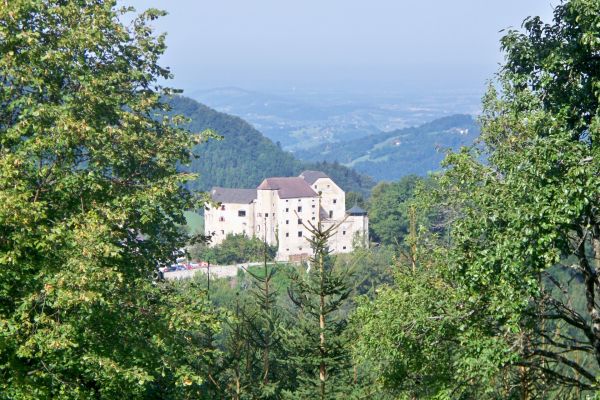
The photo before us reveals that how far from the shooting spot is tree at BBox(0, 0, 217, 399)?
26.5 feet

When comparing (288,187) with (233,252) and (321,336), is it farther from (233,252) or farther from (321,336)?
(321,336)

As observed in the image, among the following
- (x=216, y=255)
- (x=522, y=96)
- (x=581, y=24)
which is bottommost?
(x=216, y=255)

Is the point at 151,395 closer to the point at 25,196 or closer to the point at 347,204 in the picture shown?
the point at 25,196

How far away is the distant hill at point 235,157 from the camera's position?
14850 cm

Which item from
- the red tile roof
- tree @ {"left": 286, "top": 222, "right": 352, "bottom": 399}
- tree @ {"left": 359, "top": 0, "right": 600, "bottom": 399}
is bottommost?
tree @ {"left": 286, "top": 222, "right": 352, "bottom": 399}

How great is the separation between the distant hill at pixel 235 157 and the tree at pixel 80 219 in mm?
126279

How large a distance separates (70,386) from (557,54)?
521cm

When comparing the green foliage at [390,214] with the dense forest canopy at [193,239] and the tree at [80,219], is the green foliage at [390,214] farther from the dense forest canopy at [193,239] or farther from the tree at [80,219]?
the tree at [80,219]

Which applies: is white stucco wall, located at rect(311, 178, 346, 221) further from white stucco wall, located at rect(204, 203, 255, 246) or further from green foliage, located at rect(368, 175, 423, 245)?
white stucco wall, located at rect(204, 203, 255, 246)

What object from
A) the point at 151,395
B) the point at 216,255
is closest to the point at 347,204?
the point at 216,255

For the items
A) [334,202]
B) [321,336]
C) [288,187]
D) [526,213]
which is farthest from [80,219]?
[334,202]

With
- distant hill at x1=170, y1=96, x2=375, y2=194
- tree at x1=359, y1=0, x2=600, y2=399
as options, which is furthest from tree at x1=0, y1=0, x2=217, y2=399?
distant hill at x1=170, y1=96, x2=375, y2=194

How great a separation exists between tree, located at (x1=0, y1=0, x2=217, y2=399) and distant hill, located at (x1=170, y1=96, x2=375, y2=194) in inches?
4972

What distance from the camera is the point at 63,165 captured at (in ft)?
29.9
